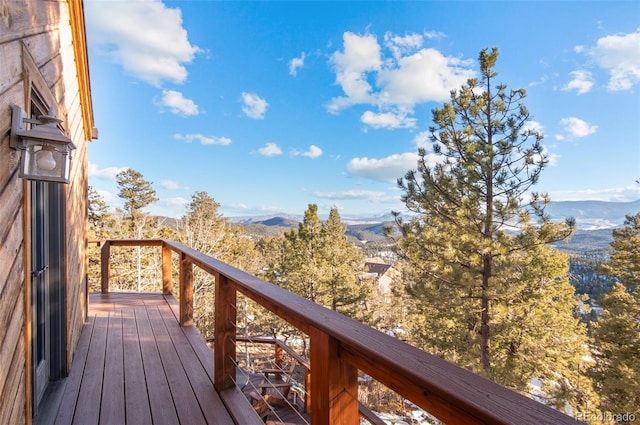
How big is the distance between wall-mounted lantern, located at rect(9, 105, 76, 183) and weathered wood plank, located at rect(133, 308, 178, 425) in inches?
56.8

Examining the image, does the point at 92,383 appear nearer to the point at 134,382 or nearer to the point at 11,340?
the point at 134,382

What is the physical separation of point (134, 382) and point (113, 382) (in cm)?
16

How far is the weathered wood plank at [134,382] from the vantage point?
6.21 feet

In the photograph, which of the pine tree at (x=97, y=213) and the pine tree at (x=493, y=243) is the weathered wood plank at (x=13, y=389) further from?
the pine tree at (x=97, y=213)

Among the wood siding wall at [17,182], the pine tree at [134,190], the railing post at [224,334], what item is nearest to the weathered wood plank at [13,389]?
the wood siding wall at [17,182]

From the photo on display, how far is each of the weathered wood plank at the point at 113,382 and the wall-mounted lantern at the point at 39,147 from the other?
1.45 m

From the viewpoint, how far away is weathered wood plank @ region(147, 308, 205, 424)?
189cm

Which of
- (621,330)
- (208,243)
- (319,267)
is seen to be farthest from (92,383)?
(208,243)

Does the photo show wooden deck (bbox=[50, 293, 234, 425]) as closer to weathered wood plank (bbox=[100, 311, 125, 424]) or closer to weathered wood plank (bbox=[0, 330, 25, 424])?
weathered wood plank (bbox=[100, 311, 125, 424])

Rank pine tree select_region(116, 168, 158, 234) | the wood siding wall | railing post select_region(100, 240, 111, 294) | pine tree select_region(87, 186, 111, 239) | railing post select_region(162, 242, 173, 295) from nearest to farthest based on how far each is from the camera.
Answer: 1. the wood siding wall
2. railing post select_region(162, 242, 173, 295)
3. railing post select_region(100, 240, 111, 294)
4. pine tree select_region(87, 186, 111, 239)
5. pine tree select_region(116, 168, 158, 234)

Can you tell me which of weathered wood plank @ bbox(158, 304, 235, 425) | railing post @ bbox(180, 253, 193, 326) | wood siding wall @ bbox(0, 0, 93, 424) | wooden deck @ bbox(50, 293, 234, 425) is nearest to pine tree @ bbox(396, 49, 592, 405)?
railing post @ bbox(180, 253, 193, 326)

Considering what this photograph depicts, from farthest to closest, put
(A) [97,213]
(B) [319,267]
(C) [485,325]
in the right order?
(A) [97,213]
(B) [319,267]
(C) [485,325]

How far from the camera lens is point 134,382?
7.55 feet

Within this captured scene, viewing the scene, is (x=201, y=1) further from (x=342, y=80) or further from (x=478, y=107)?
(x=342, y=80)
